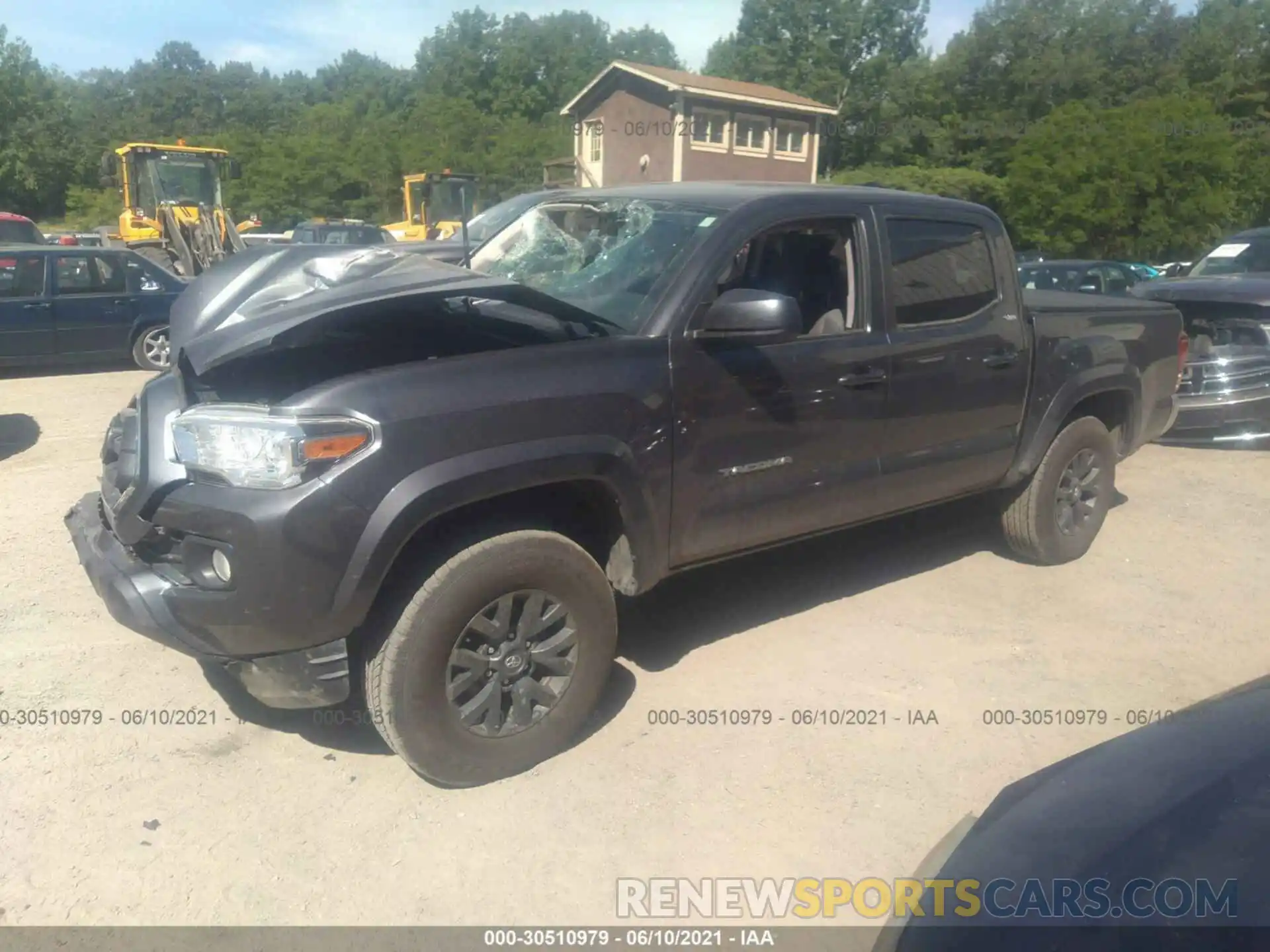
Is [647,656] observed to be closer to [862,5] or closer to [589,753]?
[589,753]

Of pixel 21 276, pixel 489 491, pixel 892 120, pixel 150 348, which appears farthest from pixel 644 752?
pixel 892 120

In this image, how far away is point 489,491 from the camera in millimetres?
3215

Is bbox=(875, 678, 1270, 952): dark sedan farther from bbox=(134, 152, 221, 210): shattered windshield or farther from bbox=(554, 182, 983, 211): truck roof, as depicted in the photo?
bbox=(134, 152, 221, 210): shattered windshield

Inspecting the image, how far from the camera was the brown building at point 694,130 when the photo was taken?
124 ft

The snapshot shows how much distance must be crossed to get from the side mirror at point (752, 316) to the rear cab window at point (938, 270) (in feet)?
3.43

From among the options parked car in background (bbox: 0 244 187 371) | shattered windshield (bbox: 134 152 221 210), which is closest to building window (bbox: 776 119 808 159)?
shattered windshield (bbox: 134 152 221 210)

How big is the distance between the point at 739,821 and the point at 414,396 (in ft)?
5.53

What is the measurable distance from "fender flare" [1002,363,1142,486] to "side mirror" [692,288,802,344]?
2.11 metres

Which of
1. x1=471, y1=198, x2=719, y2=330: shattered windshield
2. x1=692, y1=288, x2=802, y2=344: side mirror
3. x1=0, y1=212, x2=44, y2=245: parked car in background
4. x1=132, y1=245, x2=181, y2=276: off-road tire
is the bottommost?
x1=132, y1=245, x2=181, y2=276: off-road tire

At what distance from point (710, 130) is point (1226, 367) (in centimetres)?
3281

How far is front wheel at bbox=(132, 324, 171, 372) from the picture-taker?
459 inches

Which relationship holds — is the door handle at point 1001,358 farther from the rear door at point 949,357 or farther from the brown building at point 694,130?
the brown building at point 694,130

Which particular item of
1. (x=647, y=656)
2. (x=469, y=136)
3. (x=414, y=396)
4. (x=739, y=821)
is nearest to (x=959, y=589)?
(x=647, y=656)

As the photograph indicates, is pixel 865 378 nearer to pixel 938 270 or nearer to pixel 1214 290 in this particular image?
pixel 938 270
